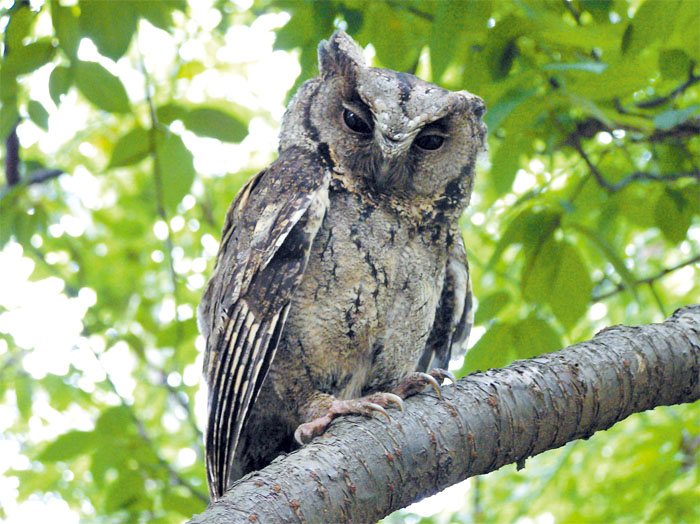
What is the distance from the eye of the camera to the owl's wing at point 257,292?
1711mm

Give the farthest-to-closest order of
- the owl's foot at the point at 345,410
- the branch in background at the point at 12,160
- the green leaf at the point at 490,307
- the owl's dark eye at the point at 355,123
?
the branch in background at the point at 12,160 < the green leaf at the point at 490,307 < the owl's dark eye at the point at 355,123 < the owl's foot at the point at 345,410

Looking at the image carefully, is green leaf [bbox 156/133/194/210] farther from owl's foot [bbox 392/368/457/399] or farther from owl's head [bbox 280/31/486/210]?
owl's foot [bbox 392/368/457/399]

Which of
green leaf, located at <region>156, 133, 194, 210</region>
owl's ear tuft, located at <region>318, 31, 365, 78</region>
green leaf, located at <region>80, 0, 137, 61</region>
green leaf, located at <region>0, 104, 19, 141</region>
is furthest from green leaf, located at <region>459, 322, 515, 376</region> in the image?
green leaf, located at <region>0, 104, 19, 141</region>

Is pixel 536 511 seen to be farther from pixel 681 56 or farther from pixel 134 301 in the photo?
pixel 134 301

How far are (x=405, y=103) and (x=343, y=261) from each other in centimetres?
46

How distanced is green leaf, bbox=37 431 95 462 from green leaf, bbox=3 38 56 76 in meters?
1.22

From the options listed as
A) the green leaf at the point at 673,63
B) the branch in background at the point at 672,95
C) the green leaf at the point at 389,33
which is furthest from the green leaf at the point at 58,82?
the branch in background at the point at 672,95

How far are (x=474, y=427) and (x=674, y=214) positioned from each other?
4.26 ft

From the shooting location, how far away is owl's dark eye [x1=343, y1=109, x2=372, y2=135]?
1.90 m

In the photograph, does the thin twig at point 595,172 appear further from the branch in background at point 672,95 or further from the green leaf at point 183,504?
the green leaf at point 183,504

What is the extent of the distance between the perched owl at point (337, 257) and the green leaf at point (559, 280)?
0.26 metres

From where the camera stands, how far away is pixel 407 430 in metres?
1.34

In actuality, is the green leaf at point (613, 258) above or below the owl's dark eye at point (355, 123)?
below

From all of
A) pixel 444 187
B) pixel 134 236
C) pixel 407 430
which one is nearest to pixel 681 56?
pixel 444 187
